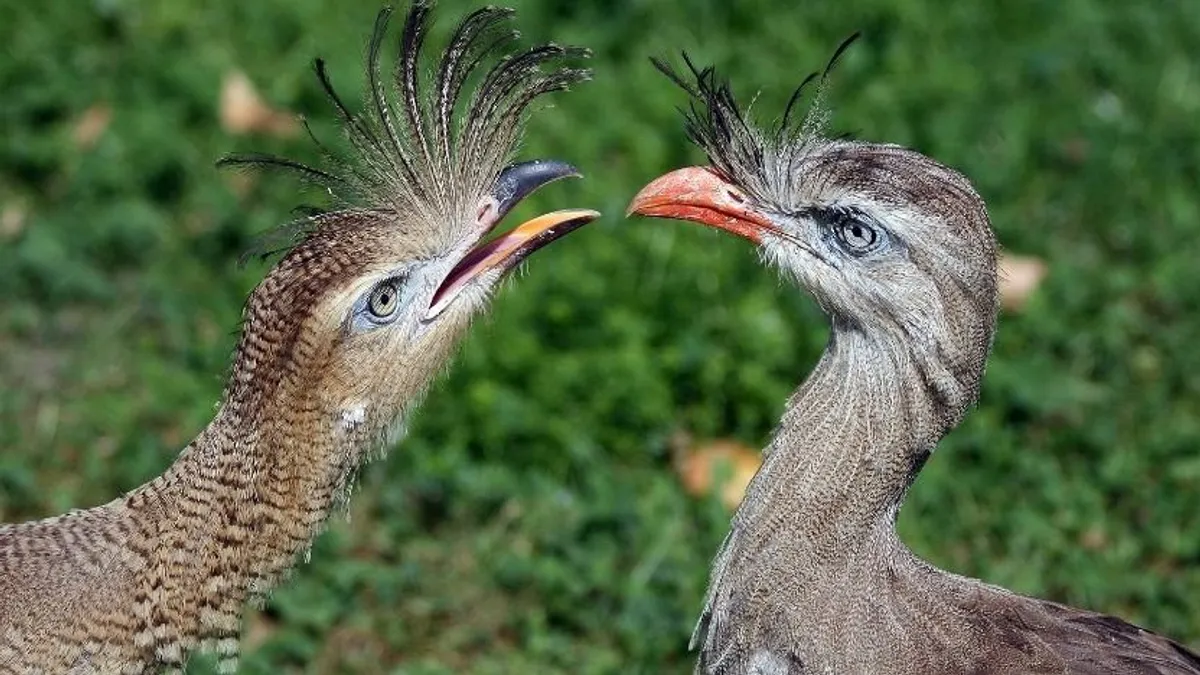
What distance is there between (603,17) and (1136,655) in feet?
13.2

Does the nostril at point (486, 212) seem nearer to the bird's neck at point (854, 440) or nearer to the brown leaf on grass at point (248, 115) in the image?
the bird's neck at point (854, 440)

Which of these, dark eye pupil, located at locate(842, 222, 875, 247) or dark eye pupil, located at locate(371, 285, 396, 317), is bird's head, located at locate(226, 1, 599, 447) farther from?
dark eye pupil, located at locate(842, 222, 875, 247)

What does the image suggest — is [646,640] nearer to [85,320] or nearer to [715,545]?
[715,545]

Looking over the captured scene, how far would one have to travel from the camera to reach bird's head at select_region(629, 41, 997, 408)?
336 centimetres

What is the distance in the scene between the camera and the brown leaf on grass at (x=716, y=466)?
5.05m

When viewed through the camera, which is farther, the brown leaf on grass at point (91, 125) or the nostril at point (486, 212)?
the brown leaf on grass at point (91, 125)

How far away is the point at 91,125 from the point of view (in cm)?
637

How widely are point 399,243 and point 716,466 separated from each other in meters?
1.88

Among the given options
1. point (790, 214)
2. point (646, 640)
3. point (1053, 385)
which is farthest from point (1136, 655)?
point (1053, 385)

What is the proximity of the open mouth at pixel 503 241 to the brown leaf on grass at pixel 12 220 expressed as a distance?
9.25ft

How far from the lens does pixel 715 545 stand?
16.1 ft

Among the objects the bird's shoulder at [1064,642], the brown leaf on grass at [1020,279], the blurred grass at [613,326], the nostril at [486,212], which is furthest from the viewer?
the brown leaf on grass at [1020,279]

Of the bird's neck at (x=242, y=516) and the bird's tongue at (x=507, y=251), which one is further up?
the bird's tongue at (x=507, y=251)

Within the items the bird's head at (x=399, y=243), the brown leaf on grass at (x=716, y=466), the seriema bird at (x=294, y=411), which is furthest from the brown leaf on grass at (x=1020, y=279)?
the seriema bird at (x=294, y=411)
